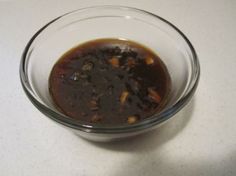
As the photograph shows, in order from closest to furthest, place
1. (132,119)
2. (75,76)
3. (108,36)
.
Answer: (132,119) → (75,76) → (108,36)

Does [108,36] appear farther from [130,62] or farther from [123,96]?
[123,96]

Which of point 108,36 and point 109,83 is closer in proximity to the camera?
point 109,83

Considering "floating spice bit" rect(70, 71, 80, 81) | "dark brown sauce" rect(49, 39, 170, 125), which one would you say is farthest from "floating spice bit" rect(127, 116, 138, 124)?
"floating spice bit" rect(70, 71, 80, 81)

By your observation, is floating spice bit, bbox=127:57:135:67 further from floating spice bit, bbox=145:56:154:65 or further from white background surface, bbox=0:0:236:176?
white background surface, bbox=0:0:236:176

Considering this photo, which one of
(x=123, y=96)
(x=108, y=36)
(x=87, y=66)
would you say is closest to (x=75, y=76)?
(x=87, y=66)

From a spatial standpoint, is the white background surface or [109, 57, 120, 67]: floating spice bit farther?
[109, 57, 120, 67]: floating spice bit

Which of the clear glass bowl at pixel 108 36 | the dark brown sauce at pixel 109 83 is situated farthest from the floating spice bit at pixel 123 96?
the clear glass bowl at pixel 108 36
